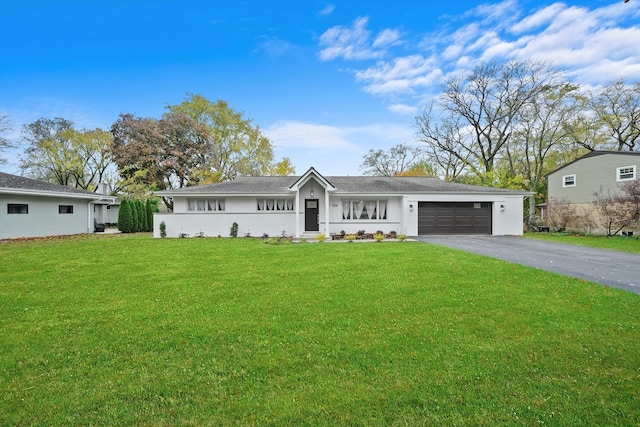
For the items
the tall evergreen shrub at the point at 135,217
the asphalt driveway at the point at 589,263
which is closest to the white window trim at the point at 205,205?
the tall evergreen shrub at the point at 135,217

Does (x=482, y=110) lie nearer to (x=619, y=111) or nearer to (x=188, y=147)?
(x=619, y=111)

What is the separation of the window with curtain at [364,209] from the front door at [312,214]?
168 centimetres

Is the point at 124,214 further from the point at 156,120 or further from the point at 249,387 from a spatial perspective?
the point at 249,387

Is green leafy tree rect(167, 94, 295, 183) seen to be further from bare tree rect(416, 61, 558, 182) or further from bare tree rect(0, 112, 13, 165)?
bare tree rect(416, 61, 558, 182)

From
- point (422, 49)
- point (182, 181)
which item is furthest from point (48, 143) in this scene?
point (422, 49)

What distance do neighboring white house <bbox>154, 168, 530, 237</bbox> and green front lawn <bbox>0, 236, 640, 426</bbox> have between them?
1057 cm

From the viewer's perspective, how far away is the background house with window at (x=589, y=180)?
62.1 ft

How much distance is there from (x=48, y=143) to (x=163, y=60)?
61.4 ft

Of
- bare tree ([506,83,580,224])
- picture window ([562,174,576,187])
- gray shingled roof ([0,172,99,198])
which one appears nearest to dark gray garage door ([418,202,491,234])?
bare tree ([506,83,580,224])

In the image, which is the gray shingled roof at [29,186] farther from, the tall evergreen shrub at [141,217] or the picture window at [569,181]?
the picture window at [569,181]

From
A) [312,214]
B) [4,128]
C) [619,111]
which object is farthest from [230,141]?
[619,111]

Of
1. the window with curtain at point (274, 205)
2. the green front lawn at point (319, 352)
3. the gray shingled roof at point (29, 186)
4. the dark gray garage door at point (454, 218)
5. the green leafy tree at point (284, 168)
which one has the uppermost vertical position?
the green leafy tree at point (284, 168)

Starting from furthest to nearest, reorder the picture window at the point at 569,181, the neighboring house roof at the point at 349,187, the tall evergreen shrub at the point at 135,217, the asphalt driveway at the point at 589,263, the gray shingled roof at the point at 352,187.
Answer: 1. the tall evergreen shrub at the point at 135,217
2. the picture window at the point at 569,181
3. the gray shingled roof at the point at 352,187
4. the neighboring house roof at the point at 349,187
5. the asphalt driveway at the point at 589,263

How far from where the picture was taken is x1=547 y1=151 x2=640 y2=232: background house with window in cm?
1892
